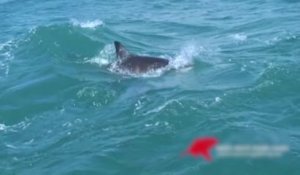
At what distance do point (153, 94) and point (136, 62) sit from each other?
2524 mm

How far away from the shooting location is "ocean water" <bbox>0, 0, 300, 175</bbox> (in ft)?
54.8

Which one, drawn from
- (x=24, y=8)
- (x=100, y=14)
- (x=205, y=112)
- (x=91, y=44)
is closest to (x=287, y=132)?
(x=205, y=112)

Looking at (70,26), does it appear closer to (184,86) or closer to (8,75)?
(8,75)

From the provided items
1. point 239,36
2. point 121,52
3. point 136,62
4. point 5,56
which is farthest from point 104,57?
point 239,36

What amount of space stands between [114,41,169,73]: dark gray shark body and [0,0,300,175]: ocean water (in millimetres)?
314

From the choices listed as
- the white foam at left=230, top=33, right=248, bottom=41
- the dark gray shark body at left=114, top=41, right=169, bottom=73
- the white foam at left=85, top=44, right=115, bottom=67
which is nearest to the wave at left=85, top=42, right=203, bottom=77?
the white foam at left=85, top=44, right=115, bottom=67

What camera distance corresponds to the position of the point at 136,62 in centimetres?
2266

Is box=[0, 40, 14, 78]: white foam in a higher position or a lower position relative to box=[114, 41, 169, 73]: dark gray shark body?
lower

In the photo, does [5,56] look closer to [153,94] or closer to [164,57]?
[164,57]

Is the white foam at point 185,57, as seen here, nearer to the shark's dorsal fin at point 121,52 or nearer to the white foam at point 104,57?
the shark's dorsal fin at point 121,52

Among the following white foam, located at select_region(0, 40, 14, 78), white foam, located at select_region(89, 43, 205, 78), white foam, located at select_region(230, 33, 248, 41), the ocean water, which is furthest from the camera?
white foam, located at select_region(230, 33, 248, 41)

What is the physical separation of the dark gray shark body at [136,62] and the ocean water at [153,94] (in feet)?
1.03

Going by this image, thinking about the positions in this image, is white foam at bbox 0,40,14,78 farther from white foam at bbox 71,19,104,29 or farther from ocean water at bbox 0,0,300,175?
white foam at bbox 71,19,104,29

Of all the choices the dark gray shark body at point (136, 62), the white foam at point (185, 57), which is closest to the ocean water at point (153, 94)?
the white foam at point (185, 57)
